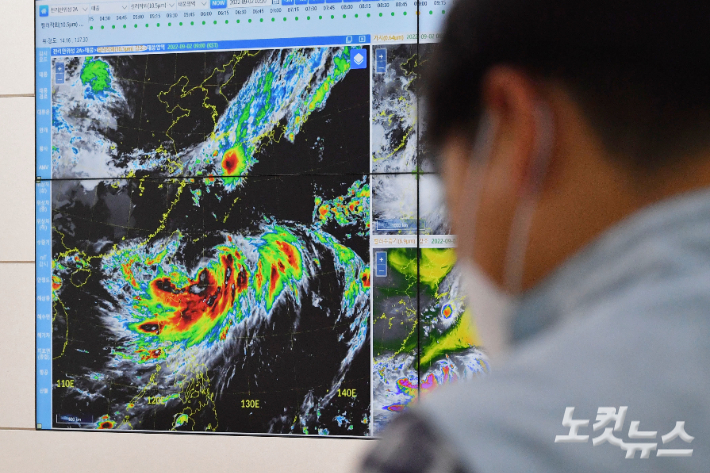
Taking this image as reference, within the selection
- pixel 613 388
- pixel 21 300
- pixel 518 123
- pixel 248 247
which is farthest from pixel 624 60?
pixel 21 300

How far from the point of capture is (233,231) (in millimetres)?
1575

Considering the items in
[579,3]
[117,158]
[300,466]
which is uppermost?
[117,158]

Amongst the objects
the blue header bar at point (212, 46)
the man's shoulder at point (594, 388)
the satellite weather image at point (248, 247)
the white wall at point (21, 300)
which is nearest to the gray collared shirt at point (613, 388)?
the man's shoulder at point (594, 388)

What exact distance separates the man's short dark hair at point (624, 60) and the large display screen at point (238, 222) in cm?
121

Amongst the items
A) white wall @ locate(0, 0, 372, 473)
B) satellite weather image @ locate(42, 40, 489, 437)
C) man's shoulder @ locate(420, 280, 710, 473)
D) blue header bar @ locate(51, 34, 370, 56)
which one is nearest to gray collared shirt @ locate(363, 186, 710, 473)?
man's shoulder @ locate(420, 280, 710, 473)

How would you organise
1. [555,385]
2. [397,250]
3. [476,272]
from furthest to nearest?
[397,250], [476,272], [555,385]

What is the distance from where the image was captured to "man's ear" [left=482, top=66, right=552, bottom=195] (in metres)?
0.31

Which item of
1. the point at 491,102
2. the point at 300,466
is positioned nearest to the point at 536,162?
the point at 491,102

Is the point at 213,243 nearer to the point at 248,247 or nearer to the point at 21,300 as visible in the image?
the point at 248,247

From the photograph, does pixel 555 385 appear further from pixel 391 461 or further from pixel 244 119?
pixel 244 119

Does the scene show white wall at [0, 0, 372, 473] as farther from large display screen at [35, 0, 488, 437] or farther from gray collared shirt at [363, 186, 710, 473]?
gray collared shirt at [363, 186, 710, 473]

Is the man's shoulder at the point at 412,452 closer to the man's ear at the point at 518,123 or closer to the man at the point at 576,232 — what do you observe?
the man at the point at 576,232

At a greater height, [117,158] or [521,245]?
[117,158]

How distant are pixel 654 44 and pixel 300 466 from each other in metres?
1.49
